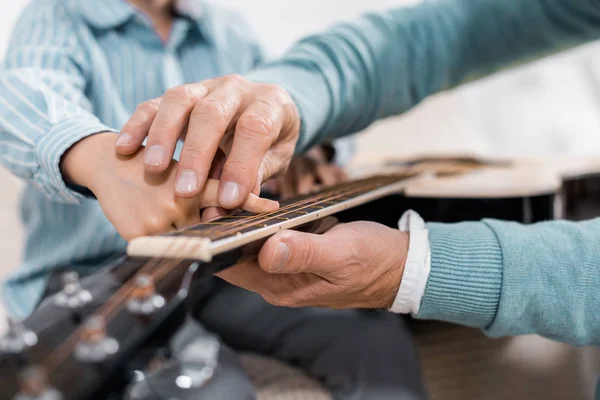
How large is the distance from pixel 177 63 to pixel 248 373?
56 cm

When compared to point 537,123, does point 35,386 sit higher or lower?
higher

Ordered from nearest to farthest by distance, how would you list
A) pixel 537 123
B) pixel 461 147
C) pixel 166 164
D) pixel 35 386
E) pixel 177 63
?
1. pixel 35 386
2. pixel 166 164
3. pixel 177 63
4. pixel 461 147
5. pixel 537 123

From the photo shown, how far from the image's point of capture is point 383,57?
83 cm

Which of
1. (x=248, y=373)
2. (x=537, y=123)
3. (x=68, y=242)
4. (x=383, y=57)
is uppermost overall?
(x=383, y=57)

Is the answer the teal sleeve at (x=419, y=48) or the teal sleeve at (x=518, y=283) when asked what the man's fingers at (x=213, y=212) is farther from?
the teal sleeve at (x=419, y=48)

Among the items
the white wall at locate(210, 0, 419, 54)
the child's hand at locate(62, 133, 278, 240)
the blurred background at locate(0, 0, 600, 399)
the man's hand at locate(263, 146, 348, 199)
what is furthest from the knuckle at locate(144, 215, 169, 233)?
the white wall at locate(210, 0, 419, 54)

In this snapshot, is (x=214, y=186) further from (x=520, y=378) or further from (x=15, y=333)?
(x=520, y=378)

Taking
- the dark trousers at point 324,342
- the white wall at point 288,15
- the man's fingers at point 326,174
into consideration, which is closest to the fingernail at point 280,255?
the dark trousers at point 324,342

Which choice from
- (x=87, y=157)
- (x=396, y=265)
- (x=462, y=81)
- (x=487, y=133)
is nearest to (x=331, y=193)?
(x=396, y=265)

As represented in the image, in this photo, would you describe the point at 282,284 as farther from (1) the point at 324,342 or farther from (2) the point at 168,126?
(1) the point at 324,342

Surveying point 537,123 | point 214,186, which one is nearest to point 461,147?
point 537,123

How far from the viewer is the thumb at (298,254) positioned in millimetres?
355

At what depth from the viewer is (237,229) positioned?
364mm

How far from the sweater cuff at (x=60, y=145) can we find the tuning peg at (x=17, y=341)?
0.27 metres
